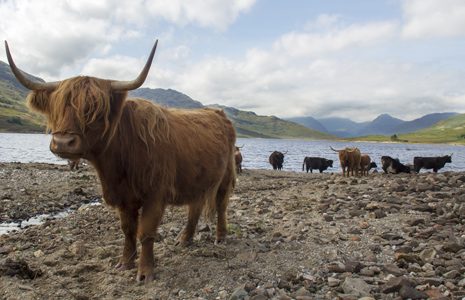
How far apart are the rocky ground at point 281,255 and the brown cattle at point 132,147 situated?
684 mm

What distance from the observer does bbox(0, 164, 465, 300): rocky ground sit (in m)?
5.15

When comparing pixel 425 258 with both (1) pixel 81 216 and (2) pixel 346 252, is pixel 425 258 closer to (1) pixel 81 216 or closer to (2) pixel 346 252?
(2) pixel 346 252

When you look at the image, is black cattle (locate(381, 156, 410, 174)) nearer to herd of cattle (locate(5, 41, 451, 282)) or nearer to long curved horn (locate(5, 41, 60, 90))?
herd of cattle (locate(5, 41, 451, 282))

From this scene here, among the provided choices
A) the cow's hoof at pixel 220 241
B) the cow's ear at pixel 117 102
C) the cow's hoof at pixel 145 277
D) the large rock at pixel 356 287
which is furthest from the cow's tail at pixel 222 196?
the large rock at pixel 356 287

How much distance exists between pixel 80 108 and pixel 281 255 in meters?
3.61

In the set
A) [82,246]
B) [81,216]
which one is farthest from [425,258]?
[81,216]

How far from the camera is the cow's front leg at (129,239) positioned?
242 inches

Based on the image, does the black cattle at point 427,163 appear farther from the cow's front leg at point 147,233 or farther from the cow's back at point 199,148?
the cow's front leg at point 147,233

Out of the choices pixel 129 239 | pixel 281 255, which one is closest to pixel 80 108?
pixel 129 239

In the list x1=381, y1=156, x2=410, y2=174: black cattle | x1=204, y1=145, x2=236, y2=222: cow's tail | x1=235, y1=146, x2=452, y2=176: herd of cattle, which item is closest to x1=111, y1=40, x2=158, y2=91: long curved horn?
x1=204, y1=145, x2=236, y2=222: cow's tail

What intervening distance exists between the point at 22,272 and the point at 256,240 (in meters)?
3.77

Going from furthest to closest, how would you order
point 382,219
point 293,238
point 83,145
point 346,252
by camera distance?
point 382,219 → point 293,238 → point 346,252 → point 83,145

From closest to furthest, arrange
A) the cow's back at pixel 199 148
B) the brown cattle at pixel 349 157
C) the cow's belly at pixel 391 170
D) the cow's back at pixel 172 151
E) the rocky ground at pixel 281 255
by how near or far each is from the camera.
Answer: the rocky ground at pixel 281 255, the cow's back at pixel 172 151, the cow's back at pixel 199 148, the brown cattle at pixel 349 157, the cow's belly at pixel 391 170

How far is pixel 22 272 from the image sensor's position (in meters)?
5.90
